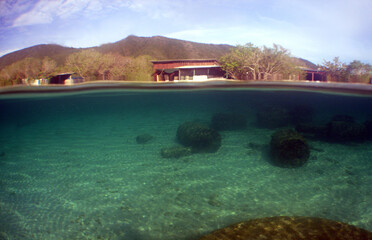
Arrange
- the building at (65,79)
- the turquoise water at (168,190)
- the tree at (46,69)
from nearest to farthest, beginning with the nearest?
1. the turquoise water at (168,190)
2. the tree at (46,69)
3. the building at (65,79)

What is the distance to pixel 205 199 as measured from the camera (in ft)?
19.5

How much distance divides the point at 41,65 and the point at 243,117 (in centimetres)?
1537

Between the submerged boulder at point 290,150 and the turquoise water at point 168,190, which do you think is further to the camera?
the submerged boulder at point 290,150

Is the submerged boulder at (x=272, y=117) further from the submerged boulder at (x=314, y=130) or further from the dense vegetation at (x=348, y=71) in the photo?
the dense vegetation at (x=348, y=71)

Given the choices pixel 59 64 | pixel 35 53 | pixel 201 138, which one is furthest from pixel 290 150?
pixel 35 53

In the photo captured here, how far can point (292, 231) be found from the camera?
381 centimetres

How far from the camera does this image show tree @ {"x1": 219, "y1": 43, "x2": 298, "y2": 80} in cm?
1719

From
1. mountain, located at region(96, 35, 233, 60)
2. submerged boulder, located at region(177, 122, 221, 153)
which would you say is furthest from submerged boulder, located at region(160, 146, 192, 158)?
mountain, located at region(96, 35, 233, 60)

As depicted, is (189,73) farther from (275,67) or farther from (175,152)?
(175,152)

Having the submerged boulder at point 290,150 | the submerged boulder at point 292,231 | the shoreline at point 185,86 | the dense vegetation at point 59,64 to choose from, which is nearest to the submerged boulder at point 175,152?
the submerged boulder at point 290,150

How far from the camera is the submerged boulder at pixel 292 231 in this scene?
3617 mm

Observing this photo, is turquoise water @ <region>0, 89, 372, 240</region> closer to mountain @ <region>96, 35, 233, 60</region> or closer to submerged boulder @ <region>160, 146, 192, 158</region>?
submerged boulder @ <region>160, 146, 192, 158</region>

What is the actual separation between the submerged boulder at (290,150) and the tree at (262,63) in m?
10.5

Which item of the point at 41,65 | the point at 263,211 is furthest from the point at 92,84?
the point at 263,211
